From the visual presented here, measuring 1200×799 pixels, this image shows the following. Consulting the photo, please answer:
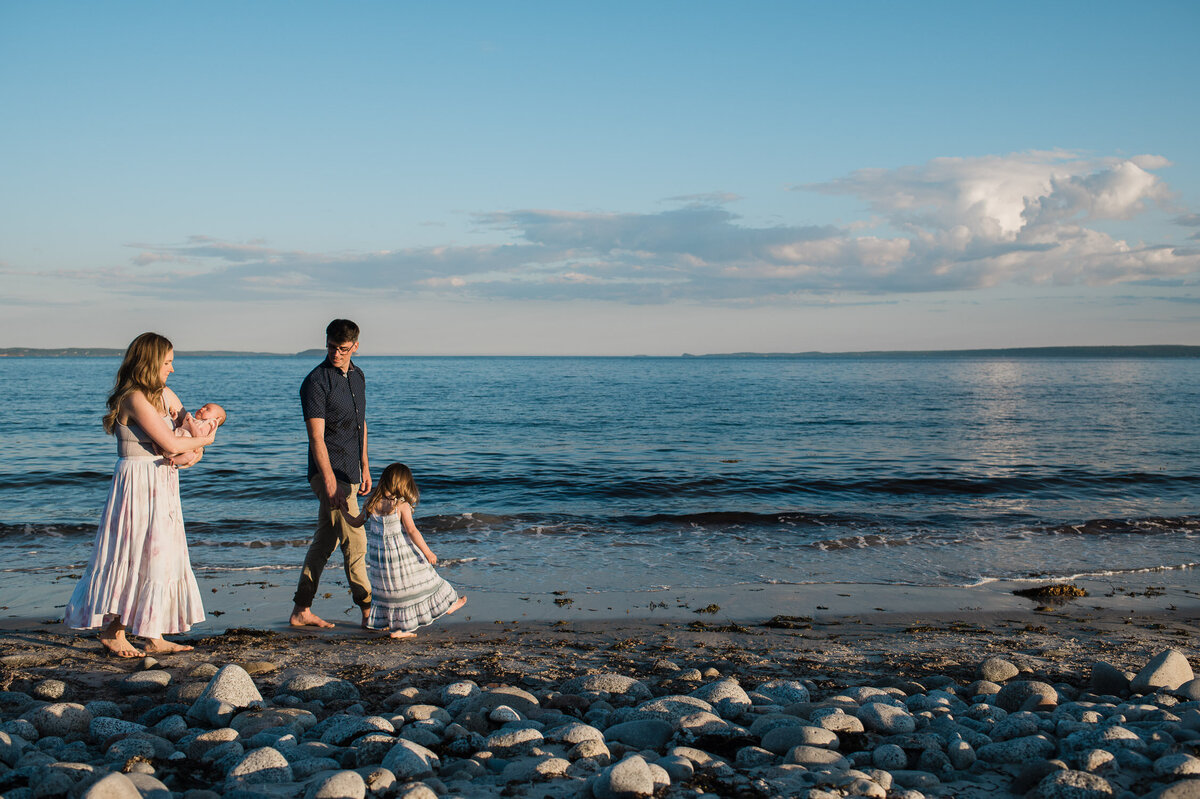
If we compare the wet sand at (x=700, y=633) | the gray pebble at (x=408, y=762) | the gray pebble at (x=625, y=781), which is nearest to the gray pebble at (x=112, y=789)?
the gray pebble at (x=408, y=762)

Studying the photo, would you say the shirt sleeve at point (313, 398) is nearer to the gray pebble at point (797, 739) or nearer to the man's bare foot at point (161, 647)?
→ the man's bare foot at point (161, 647)

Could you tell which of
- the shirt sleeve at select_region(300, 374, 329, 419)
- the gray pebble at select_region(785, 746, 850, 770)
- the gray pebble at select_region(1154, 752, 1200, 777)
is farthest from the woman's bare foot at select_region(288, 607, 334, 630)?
the gray pebble at select_region(1154, 752, 1200, 777)

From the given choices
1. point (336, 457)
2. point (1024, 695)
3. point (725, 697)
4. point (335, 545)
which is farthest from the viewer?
point (335, 545)

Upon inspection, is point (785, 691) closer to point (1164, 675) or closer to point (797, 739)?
point (797, 739)

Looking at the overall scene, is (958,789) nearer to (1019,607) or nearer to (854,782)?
(854,782)

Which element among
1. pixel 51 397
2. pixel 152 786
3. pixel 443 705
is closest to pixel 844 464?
pixel 443 705

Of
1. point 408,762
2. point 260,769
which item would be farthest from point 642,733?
point 260,769

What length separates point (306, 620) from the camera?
6.42 metres

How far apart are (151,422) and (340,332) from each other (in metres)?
1.44

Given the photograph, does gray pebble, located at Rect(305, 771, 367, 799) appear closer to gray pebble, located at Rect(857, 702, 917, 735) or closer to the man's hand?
gray pebble, located at Rect(857, 702, 917, 735)

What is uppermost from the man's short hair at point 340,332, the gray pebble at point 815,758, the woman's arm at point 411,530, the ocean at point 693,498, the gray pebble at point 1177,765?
the man's short hair at point 340,332

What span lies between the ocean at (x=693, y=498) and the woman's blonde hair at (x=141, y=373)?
385cm

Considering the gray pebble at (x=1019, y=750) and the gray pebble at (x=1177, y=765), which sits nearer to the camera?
the gray pebble at (x=1177, y=765)

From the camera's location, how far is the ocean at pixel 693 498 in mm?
9367
